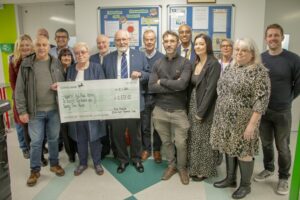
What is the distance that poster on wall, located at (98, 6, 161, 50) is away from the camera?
364cm

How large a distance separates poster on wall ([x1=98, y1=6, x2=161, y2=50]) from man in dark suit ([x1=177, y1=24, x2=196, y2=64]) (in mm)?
788

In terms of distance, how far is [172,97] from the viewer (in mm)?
2510

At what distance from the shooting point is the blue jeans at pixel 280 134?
2.31m

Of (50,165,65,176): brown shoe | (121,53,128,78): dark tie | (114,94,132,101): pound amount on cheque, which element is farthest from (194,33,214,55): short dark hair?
(50,165,65,176): brown shoe

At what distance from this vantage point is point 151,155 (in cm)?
328

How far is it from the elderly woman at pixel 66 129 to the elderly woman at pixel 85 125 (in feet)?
0.74

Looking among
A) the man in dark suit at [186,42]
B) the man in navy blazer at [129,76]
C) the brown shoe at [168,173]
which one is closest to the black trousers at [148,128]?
the man in navy blazer at [129,76]

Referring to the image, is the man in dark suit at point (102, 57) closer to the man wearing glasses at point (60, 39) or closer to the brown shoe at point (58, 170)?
the man wearing glasses at point (60, 39)

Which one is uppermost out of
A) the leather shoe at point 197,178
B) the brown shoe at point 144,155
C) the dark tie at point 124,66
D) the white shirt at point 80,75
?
the dark tie at point 124,66

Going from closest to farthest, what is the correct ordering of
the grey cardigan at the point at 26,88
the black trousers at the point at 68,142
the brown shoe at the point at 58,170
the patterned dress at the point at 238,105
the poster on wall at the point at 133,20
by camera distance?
the patterned dress at the point at 238,105
the grey cardigan at the point at 26,88
the brown shoe at the point at 58,170
the black trousers at the point at 68,142
the poster on wall at the point at 133,20

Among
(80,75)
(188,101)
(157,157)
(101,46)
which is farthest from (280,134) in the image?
(101,46)

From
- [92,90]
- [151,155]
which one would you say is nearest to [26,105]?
[92,90]

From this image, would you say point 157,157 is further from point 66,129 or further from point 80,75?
point 80,75

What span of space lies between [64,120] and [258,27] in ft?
9.29
